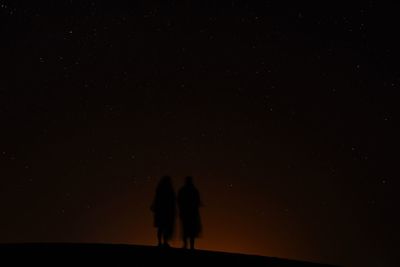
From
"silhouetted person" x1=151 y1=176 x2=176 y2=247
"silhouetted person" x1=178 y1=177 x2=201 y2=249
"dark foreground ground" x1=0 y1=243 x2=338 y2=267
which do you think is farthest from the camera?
"silhouetted person" x1=151 y1=176 x2=176 y2=247

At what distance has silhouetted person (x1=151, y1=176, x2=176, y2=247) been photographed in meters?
14.0

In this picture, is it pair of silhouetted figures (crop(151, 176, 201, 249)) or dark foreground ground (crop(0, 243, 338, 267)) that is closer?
dark foreground ground (crop(0, 243, 338, 267))

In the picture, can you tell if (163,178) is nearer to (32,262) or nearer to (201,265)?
(201,265)

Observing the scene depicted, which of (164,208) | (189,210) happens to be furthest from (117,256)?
(189,210)

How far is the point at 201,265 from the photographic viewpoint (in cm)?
1243

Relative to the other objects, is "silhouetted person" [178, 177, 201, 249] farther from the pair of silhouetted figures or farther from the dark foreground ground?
the dark foreground ground

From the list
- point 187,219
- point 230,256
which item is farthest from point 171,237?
point 230,256

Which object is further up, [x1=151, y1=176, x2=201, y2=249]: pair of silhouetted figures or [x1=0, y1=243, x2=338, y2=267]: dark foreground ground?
[x1=151, y1=176, x2=201, y2=249]: pair of silhouetted figures

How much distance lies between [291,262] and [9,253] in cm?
526

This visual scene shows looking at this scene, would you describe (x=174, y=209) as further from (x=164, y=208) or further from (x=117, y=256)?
(x=117, y=256)

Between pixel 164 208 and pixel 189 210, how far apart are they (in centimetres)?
52

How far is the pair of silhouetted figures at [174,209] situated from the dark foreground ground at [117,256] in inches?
35.3

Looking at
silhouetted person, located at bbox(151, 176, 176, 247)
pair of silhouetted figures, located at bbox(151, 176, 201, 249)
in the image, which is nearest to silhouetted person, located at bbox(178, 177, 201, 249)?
pair of silhouetted figures, located at bbox(151, 176, 201, 249)

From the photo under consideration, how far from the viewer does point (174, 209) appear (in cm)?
1416
